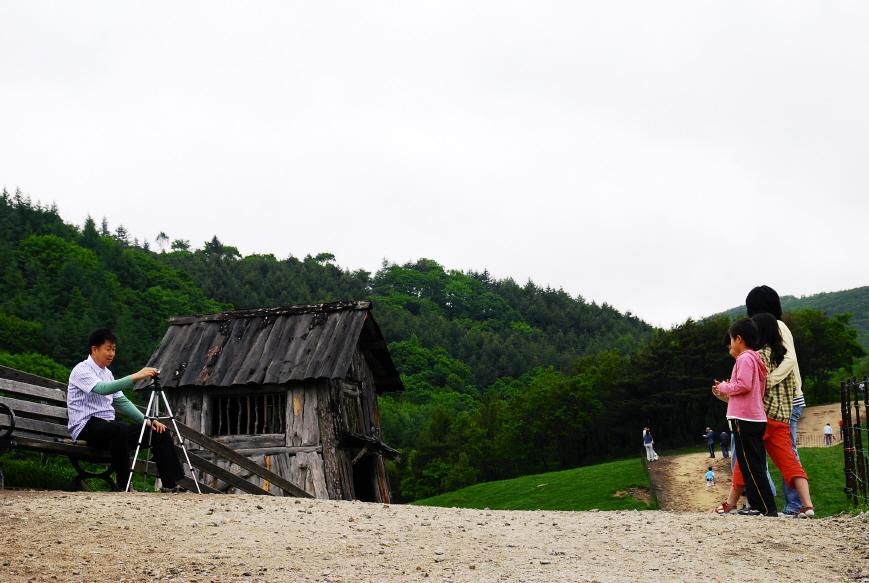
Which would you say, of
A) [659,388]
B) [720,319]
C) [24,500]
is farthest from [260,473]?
[720,319]

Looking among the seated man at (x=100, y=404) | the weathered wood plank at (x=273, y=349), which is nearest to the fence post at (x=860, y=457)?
the seated man at (x=100, y=404)

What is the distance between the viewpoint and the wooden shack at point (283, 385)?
1797cm

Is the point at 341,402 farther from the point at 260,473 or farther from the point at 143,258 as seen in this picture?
the point at 143,258

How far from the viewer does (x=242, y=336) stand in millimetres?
19641

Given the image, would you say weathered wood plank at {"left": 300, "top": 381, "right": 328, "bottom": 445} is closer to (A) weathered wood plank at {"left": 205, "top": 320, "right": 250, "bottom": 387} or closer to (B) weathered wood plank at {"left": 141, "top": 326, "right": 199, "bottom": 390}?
(A) weathered wood plank at {"left": 205, "top": 320, "right": 250, "bottom": 387}

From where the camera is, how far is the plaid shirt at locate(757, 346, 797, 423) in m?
8.57

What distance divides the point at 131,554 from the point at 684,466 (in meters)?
28.4

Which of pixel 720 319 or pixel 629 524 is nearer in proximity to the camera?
pixel 629 524

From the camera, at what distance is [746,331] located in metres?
8.62

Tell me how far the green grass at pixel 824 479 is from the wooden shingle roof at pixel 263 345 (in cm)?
1133

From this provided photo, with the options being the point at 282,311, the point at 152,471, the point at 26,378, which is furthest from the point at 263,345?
the point at 152,471

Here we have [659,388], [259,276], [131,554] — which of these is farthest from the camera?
[259,276]

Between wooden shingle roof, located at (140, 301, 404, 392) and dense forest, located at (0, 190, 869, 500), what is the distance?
117 feet

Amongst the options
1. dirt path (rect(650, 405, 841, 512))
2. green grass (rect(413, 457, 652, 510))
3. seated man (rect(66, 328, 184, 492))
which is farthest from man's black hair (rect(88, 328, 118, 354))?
green grass (rect(413, 457, 652, 510))
